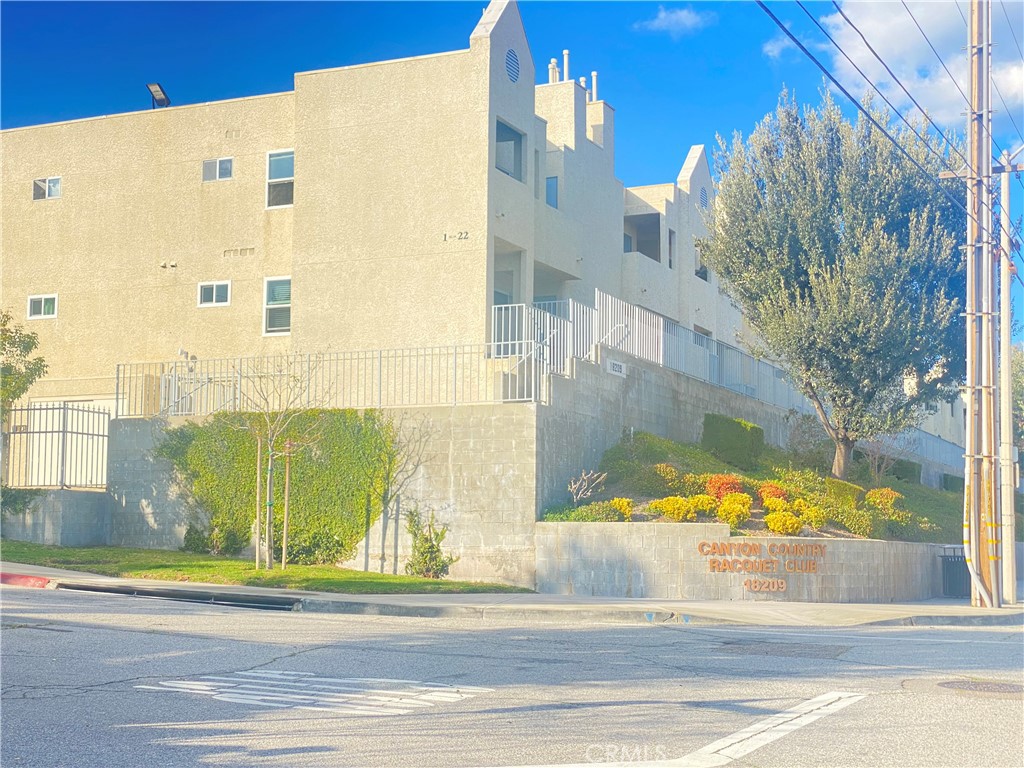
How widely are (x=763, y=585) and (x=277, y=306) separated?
1326 centimetres

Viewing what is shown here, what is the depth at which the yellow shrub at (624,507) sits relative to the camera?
66.6ft

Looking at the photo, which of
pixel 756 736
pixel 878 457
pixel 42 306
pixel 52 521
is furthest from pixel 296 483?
pixel 756 736

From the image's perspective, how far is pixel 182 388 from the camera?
78.8ft

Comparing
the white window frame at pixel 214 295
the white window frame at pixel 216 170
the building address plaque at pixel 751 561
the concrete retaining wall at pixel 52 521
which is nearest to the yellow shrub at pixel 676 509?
the building address plaque at pixel 751 561

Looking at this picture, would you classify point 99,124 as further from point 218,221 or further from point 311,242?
point 311,242

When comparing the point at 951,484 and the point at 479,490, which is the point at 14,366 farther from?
the point at 951,484

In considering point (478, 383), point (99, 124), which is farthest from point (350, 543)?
point (99, 124)

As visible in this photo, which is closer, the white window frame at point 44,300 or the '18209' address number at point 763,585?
the '18209' address number at point 763,585

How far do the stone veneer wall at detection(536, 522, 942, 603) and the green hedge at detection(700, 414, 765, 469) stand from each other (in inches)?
258

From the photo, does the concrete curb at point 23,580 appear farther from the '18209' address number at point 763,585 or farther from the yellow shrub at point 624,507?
the '18209' address number at point 763,585

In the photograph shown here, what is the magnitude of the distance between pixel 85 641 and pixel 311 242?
16.2 meters

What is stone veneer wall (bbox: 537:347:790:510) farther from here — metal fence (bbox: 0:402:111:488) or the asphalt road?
metal fence (bbox: 0:402:111:488)

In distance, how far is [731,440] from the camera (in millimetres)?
27000

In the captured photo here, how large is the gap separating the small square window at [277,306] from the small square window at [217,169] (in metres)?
3.03
